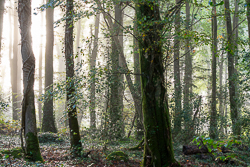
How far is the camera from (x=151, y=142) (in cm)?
598

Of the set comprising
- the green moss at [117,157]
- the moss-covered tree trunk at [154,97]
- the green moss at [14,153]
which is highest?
the moss-covered tree trunk at [154,97]

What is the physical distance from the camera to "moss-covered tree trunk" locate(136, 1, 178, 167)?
5.91 m

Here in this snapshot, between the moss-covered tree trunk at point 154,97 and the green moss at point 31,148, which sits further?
the moss-covered tree trunk at point 154,97

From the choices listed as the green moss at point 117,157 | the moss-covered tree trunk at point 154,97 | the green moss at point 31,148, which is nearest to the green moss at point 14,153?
the green moss at point 31,148

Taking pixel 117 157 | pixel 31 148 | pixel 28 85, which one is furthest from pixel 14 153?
pixel 117 157

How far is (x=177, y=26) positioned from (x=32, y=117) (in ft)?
15.7

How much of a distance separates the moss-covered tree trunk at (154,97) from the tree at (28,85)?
3129mm

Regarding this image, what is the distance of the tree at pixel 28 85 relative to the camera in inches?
213

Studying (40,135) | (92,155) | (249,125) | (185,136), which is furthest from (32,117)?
(249,125)

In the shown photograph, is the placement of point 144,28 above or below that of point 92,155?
above

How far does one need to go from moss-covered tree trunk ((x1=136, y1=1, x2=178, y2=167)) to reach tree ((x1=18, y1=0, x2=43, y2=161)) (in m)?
3.13

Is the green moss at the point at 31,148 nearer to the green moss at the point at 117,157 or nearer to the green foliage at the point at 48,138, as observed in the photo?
the green moss at the point at 117,157

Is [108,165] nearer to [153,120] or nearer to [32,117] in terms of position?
[153,120]

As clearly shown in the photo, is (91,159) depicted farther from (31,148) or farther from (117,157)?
(31,148)
